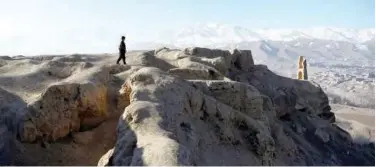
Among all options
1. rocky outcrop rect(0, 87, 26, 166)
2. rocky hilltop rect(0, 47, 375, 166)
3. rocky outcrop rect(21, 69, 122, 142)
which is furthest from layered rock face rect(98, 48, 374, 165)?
rocky outcrop rect(0, 87, 26, 166)

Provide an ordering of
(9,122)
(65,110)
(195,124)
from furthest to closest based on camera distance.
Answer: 1. (65,110)
2. (9,122)
3. (195,124)

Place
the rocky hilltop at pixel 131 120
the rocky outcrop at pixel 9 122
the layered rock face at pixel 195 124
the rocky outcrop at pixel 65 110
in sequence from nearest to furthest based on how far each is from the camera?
the layered rock face at pixel 195 124
the rocky hilltop at pixel 131 120
the rocky outcrop at pixel 9 122
the rocky outcrop at pixel 65 110

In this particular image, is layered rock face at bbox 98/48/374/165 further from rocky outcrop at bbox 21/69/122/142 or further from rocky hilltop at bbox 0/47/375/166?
rocky outcrop at bbox 21/69/122/142

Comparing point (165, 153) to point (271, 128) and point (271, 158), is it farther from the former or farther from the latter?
point (271, 128)

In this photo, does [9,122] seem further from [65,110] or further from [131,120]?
[131,120]

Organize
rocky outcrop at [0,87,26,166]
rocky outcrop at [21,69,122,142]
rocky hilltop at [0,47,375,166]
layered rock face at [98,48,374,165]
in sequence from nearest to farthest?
layered rock face at [98,48,374,165], rocky hilltop at [0,47,375,166], rocky outcrop at [0,87,26,166], rocky outcrop at [21,69,122,142]

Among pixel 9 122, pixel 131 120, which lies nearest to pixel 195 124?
pixel 131 120

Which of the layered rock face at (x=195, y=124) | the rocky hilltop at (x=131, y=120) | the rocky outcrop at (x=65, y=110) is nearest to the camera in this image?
the layered rock face at (x=195, y=124)

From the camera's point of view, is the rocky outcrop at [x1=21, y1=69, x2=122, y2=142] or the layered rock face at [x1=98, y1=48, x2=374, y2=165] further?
the rocky outcrop at [x1=21, y1=69, x2=122, y2=142]

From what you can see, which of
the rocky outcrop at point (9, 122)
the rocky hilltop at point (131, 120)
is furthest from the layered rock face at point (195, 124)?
the rocky outcrop at point (9, 122)

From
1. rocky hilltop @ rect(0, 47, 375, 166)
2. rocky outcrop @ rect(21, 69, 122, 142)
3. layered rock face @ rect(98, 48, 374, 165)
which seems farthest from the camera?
rocky outcrop @ rect(21, 69, 122, 142)

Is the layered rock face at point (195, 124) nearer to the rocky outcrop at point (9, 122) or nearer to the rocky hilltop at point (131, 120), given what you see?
the rocky hilltop at point (131, 120)

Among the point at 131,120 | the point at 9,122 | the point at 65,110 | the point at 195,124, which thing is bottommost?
the point at 9,122

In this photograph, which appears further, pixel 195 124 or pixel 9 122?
pixel 9 122
